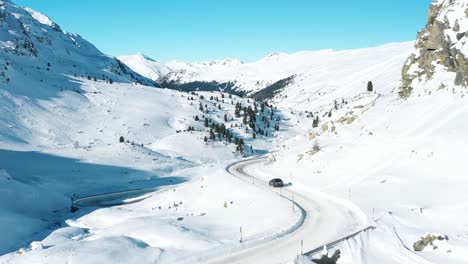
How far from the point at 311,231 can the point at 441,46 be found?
36.0 meters

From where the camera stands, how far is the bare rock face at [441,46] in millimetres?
47347

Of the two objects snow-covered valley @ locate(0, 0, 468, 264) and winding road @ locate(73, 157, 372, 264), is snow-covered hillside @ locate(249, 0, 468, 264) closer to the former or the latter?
snow-covered valley @ locate(0, 0, 468, 264)

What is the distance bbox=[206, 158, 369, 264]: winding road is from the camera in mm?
23453

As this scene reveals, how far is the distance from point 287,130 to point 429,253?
498ft

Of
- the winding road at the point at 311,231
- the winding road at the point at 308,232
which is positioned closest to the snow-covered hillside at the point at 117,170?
the winding road at the point at 308,232

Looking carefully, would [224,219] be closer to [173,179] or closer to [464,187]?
[464,187]

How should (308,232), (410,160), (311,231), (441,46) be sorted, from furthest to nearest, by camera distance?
(441,46) < (410,160) < (311,231) < (308,232)

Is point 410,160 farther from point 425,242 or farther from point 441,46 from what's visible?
point 441,46

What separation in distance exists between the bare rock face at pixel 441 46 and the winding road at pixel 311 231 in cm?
2302

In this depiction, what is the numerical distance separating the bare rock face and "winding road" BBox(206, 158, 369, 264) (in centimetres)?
2302

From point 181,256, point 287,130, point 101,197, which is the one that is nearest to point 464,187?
point 181,256

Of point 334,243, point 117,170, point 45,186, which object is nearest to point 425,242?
point 334,243

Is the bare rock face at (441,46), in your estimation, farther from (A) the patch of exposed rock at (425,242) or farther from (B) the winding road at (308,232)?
(A) the patch of exposed rock at (425,242)

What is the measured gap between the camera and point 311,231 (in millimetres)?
28375
